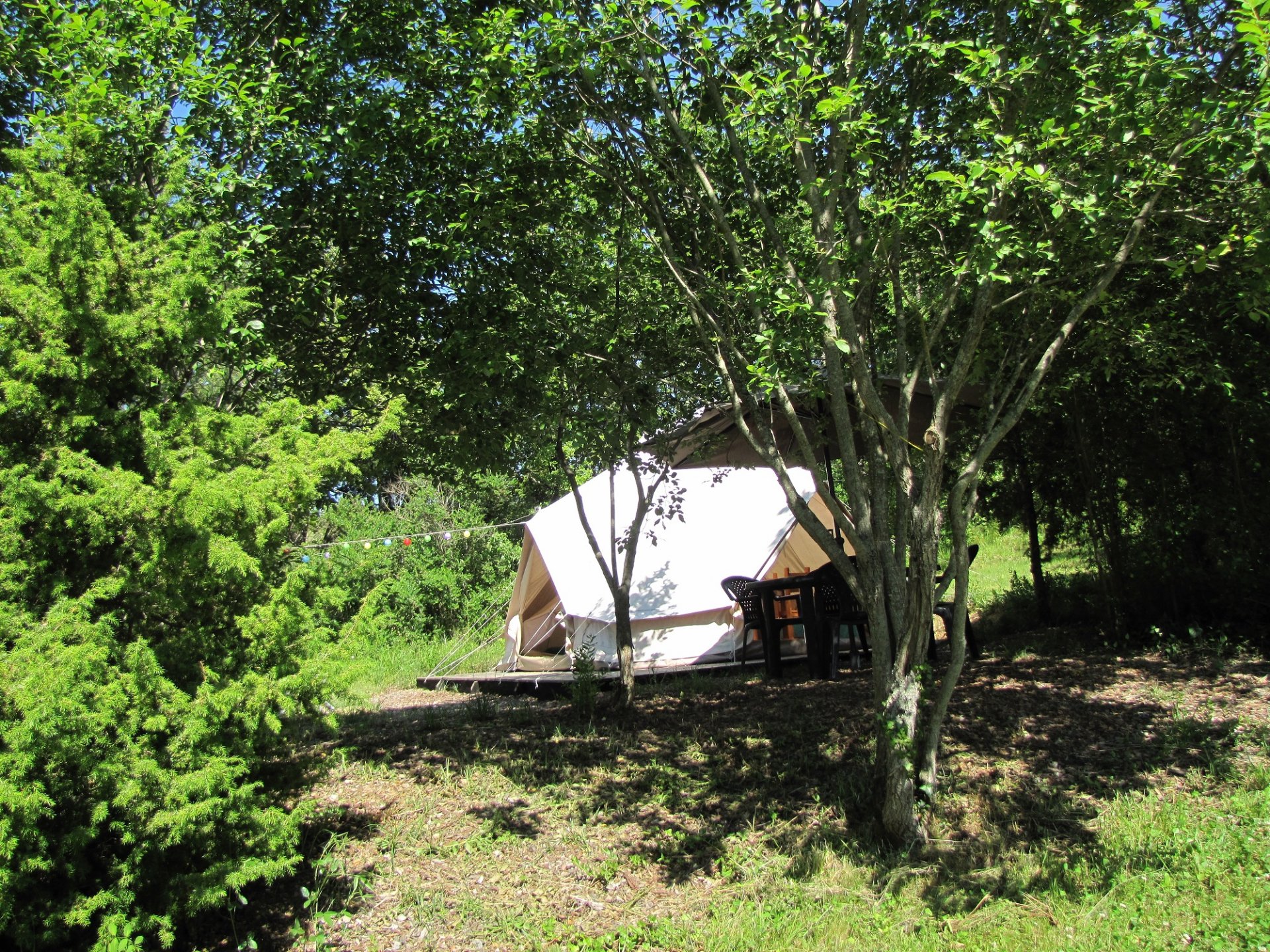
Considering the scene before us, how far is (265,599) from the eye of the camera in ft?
11.8

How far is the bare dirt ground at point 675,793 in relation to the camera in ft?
13.1

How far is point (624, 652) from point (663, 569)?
358 cm

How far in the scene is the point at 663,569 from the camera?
34.7 ft

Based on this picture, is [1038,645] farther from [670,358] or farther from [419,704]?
[419,704]

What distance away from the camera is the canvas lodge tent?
10133 mm

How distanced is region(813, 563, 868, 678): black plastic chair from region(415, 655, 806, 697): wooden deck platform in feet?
3.40

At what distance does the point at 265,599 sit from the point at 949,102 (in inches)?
178

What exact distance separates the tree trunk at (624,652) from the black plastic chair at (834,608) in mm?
1749

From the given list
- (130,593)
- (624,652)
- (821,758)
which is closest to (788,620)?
(624,652)

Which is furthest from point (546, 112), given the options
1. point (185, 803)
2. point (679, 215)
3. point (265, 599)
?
point (185, 803)

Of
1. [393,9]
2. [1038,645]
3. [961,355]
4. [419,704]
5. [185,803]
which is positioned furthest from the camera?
[419,704]

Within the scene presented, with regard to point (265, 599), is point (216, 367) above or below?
above

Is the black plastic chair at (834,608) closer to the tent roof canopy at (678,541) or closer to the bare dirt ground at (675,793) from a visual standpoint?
the bare dirt ground at (675,793)

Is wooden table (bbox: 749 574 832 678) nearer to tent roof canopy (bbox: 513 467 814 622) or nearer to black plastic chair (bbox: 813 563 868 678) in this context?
black plastic chair (bbox: 813 563 868 678)
